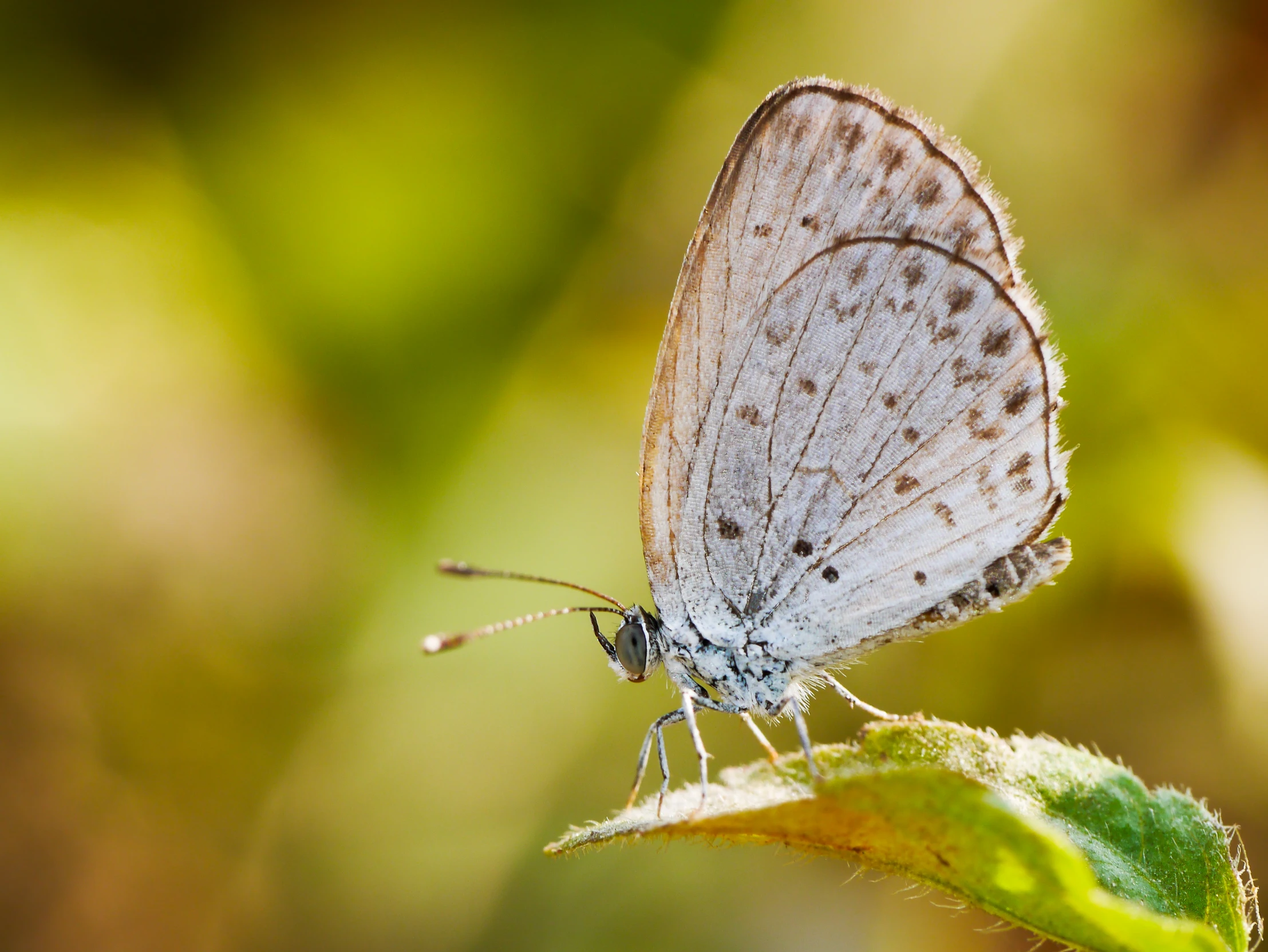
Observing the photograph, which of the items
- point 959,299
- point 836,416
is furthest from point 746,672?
point 959,299

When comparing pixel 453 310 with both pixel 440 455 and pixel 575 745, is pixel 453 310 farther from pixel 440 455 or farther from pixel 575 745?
pixel 575 745

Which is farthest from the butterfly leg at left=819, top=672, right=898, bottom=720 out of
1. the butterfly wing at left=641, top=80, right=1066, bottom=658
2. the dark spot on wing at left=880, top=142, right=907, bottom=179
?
the dark spot on wing at left=880, top=142, right=907, bottom=179

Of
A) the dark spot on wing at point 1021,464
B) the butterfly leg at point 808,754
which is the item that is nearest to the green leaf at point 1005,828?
the butterfly leg at point 808,754

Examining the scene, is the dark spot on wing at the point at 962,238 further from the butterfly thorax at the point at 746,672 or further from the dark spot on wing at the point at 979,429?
the butterfly thorax at the point at 746,672

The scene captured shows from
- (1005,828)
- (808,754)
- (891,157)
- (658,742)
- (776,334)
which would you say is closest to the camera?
(1005,828)

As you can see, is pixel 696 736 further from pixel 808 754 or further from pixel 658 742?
pixel 808 754

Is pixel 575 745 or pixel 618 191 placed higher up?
pixel 618 191

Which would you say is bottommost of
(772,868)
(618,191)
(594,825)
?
(772,868)

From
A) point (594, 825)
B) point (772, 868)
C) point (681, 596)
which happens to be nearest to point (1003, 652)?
point (772, 868)
